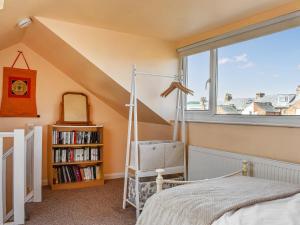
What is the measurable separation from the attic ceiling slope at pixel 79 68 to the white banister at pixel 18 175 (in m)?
1.15

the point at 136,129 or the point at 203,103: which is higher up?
the point at 203,103

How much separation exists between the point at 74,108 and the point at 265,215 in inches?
130

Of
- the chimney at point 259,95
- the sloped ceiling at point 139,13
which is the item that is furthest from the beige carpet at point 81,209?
the sloped ceiling at point 139,13

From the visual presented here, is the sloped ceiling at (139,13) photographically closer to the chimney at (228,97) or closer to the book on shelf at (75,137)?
the chimney at (228,97)

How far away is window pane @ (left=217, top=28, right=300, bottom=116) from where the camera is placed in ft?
8.39

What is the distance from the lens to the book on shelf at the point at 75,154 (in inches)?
156

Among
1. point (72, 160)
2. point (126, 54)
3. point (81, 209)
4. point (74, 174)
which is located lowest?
point (81, 209)

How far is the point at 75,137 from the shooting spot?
4.05 meters

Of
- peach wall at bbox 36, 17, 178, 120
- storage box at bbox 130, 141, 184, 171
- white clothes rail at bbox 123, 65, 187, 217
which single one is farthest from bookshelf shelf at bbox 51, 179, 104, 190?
peach wall at bbox 36, 17, 178, 120

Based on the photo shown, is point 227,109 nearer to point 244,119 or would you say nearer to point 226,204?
point 244,119

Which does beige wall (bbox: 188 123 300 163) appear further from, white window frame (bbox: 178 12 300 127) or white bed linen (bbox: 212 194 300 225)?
white bed linen (bbox: 212 194 300 225)

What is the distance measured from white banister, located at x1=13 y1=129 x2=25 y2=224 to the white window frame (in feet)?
6.43

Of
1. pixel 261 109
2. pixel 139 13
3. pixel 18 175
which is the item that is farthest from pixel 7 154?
pixel 261 109

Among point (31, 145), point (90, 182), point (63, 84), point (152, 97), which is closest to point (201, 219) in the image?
point (152, 97)
